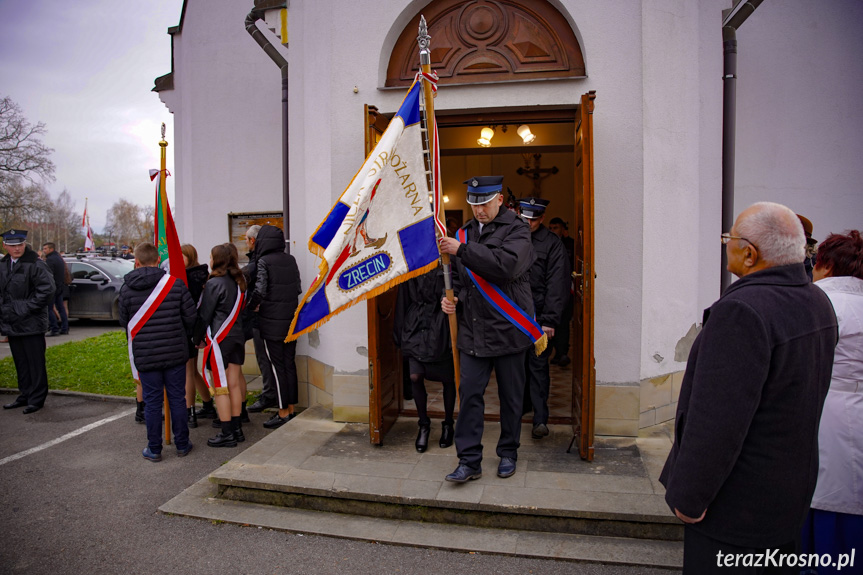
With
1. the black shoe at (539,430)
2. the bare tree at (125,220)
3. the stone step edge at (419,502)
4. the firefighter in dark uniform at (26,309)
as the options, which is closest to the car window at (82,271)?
the firefighter in dark uniform at (26,309)

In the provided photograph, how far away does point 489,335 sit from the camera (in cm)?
424

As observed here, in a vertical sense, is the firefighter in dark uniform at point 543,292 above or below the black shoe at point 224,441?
above

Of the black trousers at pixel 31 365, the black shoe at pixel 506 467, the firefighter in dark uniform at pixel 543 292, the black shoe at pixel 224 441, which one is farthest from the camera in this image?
the black trousers at pixel 31 365

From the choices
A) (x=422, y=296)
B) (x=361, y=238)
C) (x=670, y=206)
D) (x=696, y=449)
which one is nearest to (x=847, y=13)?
(x=670, y=206)

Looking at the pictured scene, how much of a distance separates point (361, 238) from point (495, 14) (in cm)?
Answer: 280

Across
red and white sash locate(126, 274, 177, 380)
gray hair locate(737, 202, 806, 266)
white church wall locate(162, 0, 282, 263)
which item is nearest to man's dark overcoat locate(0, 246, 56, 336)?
white church wall locate(162, 0, 282, 263)

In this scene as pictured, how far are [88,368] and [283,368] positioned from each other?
4.70 meters

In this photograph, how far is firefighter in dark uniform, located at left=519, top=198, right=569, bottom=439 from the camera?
5.25 m

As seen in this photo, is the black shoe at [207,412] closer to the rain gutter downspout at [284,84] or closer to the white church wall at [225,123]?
the rain gutter downspout at [284,84]

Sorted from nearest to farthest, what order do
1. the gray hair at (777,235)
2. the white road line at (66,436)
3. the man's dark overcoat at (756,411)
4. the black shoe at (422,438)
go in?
the man's dark overcoat at (756,411), the gray hair at (777,235), the black shoe at (422,438), the white road line at (66,436)

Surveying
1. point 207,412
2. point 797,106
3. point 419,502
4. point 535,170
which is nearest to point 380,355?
point 419,502

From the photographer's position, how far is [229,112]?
813 cm

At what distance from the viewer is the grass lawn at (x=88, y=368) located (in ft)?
26.5

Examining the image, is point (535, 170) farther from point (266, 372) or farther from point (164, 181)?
point (164, 181)
